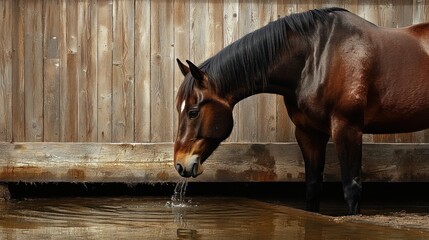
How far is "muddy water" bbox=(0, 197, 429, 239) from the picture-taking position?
5492 mm

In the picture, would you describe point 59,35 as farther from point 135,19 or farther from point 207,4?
point 207,4

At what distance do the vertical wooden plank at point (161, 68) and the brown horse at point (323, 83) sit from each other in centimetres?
92

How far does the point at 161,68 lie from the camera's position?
749 cm

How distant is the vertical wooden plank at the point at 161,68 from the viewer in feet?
24.5

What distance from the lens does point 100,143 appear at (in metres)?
7.41

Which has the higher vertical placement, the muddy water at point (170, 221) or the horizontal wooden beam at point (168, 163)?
the horizontal wooden beam at point (168, 163)

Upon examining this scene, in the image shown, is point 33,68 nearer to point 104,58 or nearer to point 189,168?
point 104,58

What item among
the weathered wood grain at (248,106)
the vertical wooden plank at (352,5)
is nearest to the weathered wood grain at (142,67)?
the weathered wood grain at (248,106)

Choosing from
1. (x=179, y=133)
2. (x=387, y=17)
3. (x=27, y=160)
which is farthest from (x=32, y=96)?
(x=387, y=17)

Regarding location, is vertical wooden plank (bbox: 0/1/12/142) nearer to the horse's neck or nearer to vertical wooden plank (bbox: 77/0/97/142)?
vertical wooden plank (bbox: 77/0/97/142)

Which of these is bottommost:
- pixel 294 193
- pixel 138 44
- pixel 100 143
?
pixel 294 193

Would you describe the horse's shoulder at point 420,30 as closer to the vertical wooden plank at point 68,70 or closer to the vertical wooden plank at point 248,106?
the vertical wooden plank at point 248,106

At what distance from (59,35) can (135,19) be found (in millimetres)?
643

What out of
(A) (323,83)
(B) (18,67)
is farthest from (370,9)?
(B) (18,67)
